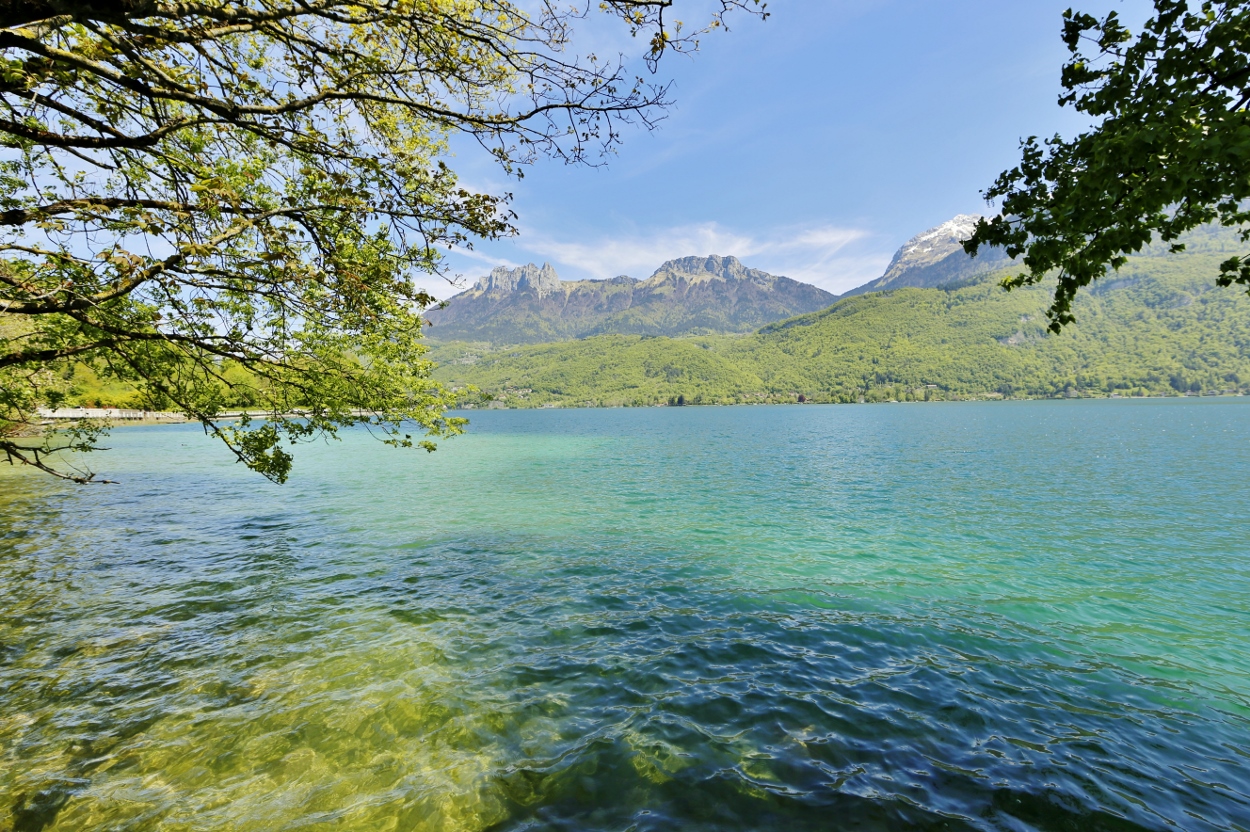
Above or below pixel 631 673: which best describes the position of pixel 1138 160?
above

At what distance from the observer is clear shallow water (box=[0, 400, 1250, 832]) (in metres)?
5.82

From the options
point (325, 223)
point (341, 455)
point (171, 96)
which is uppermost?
point (171, 96)

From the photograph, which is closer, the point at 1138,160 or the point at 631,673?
the point at 1138,160

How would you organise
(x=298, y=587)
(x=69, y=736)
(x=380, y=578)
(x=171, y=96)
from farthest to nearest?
(x=380, y=578) → (x=298, y=587) → (x=69, y=736) → (x=171, y=96)

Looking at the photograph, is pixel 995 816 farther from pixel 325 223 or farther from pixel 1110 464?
pixel 1110 464

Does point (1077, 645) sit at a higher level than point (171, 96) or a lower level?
lower

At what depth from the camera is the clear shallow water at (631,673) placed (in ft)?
19.1

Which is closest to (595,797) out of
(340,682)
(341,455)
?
(340,682)

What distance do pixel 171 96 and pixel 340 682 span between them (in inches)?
337

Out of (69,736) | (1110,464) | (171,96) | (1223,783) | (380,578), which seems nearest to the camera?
(171,96)

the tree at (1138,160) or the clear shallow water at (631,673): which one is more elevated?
the tree at (1138,160)

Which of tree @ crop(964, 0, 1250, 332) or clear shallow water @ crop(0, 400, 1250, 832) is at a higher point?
tree @ crop(964, 0, 1250, 332)

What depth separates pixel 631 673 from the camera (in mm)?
8992

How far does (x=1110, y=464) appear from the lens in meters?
37.7
